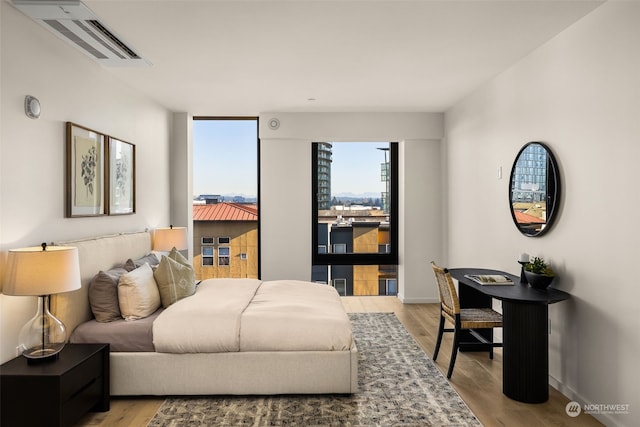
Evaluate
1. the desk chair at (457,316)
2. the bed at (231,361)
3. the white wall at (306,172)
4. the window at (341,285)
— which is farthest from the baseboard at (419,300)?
the bed at (231,361)

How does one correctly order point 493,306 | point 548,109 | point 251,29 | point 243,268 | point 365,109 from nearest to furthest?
point 251,29
point 548,109
point 493,306
point 365,109
point 243,268

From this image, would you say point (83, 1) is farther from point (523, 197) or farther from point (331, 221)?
point (331, 221)

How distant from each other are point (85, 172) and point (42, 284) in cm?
134

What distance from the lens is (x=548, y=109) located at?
332cm

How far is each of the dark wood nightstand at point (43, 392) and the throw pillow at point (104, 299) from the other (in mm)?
557

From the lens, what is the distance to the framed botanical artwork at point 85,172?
10.9 feet

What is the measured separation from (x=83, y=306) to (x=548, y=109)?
381 cm

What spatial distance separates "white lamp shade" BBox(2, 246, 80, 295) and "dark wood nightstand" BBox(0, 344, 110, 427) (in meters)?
0.44

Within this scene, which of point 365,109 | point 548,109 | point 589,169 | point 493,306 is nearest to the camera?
point 589,169

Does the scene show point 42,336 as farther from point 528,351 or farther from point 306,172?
point 306,172

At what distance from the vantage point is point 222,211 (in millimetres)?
6133

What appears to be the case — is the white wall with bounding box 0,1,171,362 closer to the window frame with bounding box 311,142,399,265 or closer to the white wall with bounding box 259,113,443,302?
the white wall with bounding box 259,113,443,302

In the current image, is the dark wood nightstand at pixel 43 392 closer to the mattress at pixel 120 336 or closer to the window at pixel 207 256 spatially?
the mattress at pixel 120 336

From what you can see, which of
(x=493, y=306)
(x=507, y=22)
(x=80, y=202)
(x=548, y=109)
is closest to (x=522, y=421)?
(x=493, y=306)
